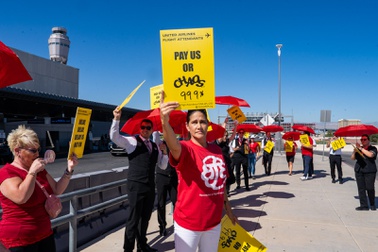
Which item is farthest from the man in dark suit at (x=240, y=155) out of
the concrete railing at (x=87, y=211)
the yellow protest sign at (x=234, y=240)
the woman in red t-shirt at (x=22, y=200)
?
the woman in red t-shirt at (x=22, y=200)

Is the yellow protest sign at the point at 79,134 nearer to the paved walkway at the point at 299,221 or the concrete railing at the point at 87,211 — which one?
the concrete railing at the point at 87,211

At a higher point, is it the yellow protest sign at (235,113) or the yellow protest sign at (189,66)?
the yellow protest sign at (189,66)

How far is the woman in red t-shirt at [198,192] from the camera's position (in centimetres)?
267

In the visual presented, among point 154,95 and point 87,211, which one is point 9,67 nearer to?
point 154,95

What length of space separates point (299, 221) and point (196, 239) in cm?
466

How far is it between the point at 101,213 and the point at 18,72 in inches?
159

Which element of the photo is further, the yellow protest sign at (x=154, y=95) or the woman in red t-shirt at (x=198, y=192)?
the yellow protest sign at (x=154, y=95)

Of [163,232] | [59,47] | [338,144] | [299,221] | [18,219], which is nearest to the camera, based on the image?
[18,219]

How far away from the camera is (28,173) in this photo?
96.3 inches

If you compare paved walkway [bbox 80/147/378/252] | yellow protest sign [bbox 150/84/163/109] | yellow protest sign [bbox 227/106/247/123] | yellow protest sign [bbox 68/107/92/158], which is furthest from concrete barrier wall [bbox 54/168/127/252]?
yellow protest sign [bbox 227/106/247/123]

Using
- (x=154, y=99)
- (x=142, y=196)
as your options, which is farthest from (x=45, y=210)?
(x=154, y=99)

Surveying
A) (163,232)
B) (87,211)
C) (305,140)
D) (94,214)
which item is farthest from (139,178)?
(305,140)

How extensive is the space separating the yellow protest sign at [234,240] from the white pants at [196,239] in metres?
0.38

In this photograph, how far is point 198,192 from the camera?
2.67 metres
